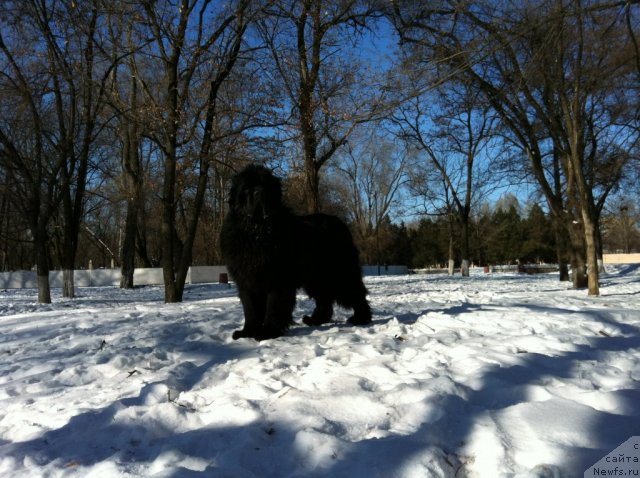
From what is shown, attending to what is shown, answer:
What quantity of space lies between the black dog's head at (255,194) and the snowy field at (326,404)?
1.33 m

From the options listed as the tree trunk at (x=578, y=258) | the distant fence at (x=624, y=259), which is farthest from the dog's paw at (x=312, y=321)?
the distant fence at (x=624, y=259)

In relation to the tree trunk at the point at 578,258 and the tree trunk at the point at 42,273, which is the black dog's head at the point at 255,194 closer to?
the tree trunk at the point at 42,273

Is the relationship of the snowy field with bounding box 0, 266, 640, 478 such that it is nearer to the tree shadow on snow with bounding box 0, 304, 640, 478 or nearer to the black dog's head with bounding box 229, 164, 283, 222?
the tree shadow on snow with bounding box 0, 304, 640, 478

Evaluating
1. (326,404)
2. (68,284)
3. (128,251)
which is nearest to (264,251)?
(326,404)

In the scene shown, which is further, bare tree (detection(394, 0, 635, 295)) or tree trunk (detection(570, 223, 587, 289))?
tree trunk (detection(570, 223, 587, 289))

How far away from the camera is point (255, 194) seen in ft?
15.0

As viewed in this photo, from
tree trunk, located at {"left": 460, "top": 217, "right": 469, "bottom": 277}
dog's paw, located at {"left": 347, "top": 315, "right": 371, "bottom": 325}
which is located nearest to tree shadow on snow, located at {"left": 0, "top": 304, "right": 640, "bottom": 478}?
dog's paw, located at {"left": 347, "top": 315, "right": 371, "bottom": 325}

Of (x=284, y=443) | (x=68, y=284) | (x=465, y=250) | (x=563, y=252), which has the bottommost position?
(x=284, y=443)

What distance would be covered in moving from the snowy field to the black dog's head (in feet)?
4.36

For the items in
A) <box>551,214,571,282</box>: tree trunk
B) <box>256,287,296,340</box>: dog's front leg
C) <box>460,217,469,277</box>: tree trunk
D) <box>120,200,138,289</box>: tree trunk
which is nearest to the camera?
<box>256,287,296,340</box>: dog's front leg

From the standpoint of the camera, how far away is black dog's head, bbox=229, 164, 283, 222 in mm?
4605

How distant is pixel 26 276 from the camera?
29.4m

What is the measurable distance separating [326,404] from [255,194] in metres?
2.46

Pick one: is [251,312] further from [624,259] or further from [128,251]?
[624,259]
